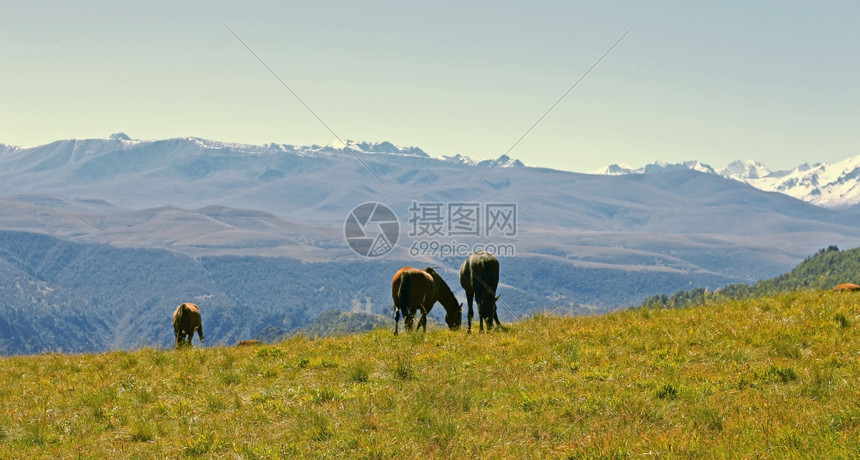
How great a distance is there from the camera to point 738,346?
14.7 meters

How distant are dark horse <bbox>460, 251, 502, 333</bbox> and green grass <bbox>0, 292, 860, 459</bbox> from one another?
2837 millimetres

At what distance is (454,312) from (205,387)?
11459 millimetres

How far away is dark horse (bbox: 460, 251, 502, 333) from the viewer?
2195cm

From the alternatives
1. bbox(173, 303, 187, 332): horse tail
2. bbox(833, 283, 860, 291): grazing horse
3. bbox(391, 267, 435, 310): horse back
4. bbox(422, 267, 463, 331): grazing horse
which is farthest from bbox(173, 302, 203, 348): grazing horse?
bbox(833, 283, 860, 291): grazing horse

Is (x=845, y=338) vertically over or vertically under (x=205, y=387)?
over

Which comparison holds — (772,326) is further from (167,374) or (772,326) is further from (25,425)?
(25,425)

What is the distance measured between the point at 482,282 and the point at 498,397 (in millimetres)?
9366

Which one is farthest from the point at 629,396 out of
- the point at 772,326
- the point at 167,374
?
the point at 167,374

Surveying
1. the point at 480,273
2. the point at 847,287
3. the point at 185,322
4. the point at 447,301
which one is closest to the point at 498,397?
the point at 480,273

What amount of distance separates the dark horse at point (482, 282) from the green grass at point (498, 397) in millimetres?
2837

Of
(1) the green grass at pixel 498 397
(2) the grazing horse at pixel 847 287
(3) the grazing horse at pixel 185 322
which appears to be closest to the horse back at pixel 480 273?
(1) the green grass at pixel 498 397

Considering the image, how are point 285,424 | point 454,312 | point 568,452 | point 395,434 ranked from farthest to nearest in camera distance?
point 454,312 < point 285,424 < point 395,434 < point 568,452

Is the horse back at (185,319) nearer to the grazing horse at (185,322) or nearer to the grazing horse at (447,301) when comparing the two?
the grazing horse at (185,322)

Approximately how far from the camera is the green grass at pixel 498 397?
1054 cm
